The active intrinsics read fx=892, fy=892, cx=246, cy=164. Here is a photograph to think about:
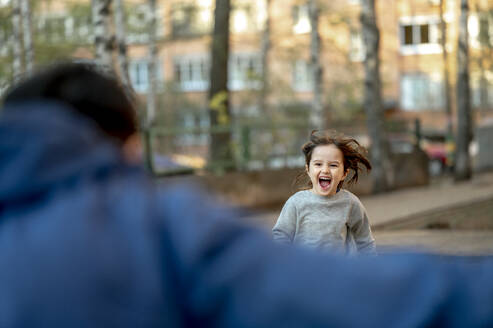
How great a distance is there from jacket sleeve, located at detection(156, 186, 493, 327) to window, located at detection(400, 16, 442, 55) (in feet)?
166

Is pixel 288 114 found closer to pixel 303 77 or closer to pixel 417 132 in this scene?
pixel 303 77

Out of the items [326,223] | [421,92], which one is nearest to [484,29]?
[421,92]

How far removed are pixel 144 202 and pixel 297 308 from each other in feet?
0.83

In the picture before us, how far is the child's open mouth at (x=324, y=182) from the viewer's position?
461cm

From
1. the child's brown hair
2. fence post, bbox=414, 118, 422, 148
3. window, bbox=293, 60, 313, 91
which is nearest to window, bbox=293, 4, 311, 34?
window, bbox=293, 60, 313, 91

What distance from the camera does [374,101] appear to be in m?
20.1

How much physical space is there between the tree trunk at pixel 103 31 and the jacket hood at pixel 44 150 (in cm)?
1317

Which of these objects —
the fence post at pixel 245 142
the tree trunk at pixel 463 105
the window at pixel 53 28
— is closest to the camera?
the fence post at pixel 245 142

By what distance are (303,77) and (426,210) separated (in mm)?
33984

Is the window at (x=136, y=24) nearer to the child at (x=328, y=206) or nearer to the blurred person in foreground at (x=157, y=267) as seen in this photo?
the child at (x=328, y=206)

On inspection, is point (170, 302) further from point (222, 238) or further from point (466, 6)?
point (466, 6)

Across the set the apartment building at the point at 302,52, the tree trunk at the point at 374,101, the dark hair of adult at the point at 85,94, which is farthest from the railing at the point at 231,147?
the dark hair of adult at the point at 85,94

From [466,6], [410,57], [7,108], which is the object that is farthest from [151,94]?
[7,108]

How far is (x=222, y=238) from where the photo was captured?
1.15 meters
